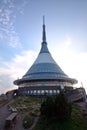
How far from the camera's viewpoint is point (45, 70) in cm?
6044

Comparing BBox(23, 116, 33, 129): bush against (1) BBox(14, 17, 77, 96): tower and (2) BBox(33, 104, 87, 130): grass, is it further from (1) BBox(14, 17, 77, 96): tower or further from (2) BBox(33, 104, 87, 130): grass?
(1) BBox(14, 17, 77, 96): tower

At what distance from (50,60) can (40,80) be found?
33.1 feet

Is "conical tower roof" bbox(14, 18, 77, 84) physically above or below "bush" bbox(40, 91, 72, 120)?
above

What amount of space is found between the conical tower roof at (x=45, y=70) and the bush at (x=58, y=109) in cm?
2858

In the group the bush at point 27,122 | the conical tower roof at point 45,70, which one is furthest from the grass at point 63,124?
the conical tower roof at point 45,70

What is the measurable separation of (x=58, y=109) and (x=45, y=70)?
33.6 meters

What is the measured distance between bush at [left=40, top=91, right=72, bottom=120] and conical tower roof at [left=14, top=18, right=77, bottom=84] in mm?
28582

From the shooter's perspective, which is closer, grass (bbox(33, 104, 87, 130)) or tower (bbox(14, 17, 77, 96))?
grass (bbox(33, 104, 87, 130))

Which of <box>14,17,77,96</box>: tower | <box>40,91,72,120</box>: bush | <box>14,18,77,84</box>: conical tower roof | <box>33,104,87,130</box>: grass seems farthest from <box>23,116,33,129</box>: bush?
<box>14,18,77,84</box>: conical tower roof

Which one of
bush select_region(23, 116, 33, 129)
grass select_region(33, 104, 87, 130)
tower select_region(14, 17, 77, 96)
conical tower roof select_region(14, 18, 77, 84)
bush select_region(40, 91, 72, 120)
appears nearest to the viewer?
grass select_region(33, 104, 87, 130)

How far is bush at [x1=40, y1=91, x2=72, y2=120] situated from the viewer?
88.4ft

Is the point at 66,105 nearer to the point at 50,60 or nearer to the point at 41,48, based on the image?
the point at 50,60

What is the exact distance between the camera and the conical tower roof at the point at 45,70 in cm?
5778

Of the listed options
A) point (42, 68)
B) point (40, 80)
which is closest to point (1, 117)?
point (40, 80)
